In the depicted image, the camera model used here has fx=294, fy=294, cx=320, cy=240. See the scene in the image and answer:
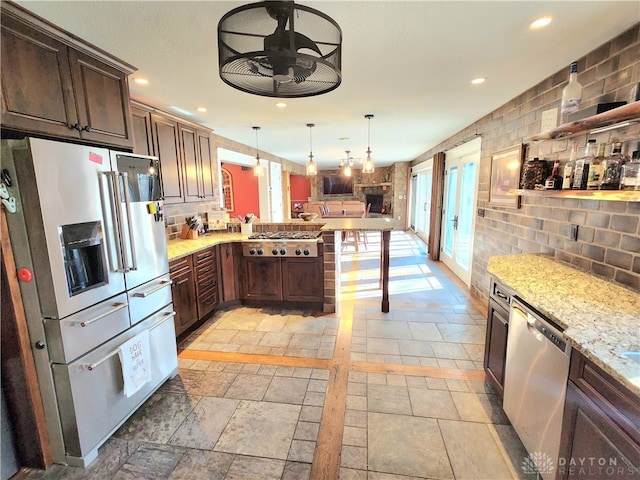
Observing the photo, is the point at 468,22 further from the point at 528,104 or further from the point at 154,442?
the point at 154,442

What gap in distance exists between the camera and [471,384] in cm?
222

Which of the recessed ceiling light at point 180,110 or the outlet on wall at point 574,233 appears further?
the recessed ceiling light at point 180,110

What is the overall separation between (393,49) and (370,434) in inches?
93.9

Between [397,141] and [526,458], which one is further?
[397,141]

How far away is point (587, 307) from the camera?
4.61ft

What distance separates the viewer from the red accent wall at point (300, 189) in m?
12.4

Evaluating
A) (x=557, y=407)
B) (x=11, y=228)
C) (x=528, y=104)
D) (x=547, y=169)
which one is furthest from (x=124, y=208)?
(x=528, y=104)

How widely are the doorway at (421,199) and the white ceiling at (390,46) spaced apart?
14.6ft

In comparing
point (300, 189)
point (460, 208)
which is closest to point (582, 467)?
point (460, 208)

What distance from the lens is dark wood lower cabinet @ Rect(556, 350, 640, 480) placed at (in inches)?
37.0

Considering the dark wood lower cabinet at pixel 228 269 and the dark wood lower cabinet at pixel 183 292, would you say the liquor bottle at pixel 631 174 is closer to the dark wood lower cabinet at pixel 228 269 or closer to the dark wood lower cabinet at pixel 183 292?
the dark wood lower cabinet at pixel 183 292

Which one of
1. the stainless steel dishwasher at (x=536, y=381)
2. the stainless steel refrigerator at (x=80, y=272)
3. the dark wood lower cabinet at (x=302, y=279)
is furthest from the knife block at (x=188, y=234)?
the stainless steel dishwasher at (x=536, y=381)

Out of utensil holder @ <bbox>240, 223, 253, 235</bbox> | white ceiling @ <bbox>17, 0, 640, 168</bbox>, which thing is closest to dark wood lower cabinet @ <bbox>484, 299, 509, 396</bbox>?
white ceiling @ <bbox>17, 0, 640, 168</bbox>

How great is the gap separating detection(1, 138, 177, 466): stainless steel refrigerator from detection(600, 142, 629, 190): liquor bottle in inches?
107
